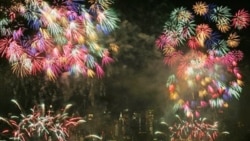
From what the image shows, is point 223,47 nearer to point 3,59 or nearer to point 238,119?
point 3,59

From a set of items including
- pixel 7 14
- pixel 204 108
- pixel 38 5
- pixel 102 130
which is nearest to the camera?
pixel 7 14

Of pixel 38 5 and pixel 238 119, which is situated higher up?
pixel 38 5

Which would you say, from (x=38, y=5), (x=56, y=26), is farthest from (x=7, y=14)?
(x=56, y=26)

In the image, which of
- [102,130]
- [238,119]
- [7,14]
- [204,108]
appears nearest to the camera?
[7,14]

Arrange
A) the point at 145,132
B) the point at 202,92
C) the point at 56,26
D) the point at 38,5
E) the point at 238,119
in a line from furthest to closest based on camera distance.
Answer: the point at 145,132, the point at 238,119, the point at 202,92, the point at 56,26, the point at 38,5

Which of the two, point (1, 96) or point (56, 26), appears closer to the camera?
point (56, 26)

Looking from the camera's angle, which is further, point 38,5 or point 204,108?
point 204,108

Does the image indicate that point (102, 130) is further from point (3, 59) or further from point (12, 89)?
point (3, 59)

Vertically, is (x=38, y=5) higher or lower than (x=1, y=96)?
higher

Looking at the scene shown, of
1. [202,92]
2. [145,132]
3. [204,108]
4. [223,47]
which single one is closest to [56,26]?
[223,47]
